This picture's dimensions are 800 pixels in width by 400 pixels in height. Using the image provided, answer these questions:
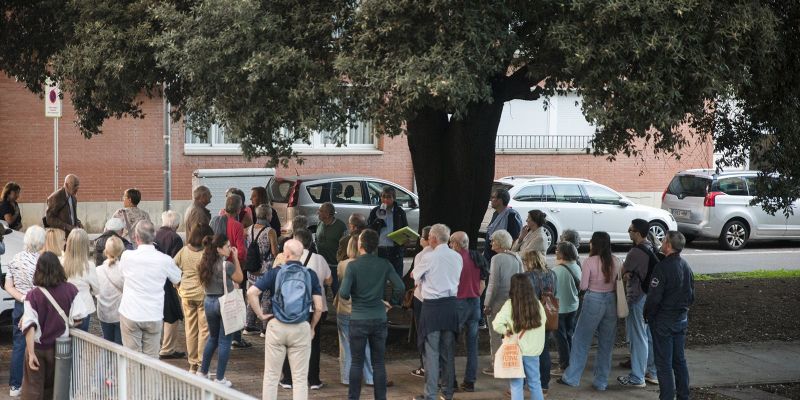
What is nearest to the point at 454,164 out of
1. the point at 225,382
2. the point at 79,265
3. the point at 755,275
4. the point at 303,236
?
the point at 303,236

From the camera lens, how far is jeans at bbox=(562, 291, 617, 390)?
11.0 metres

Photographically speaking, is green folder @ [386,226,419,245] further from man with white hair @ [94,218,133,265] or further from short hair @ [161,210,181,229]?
man with white hair @ [94,218,133,265]

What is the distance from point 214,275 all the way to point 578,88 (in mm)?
4090

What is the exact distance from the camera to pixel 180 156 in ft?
86.1

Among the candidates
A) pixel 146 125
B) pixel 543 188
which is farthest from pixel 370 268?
pixel 146 125

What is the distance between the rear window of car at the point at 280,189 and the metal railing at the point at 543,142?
32.6 feet

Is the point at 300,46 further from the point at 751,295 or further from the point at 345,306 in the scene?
the point at 751,295

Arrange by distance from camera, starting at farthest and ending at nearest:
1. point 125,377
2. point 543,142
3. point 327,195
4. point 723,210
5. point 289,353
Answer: point 543,142
point 723,210
point 327,195
point 289,353
point 125,377

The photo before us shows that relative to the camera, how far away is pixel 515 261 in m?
10.7

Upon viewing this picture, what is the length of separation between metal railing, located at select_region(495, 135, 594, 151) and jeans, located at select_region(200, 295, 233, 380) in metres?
20.9

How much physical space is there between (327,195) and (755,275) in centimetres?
838

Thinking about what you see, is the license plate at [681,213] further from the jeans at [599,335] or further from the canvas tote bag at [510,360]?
the canvas tote bag at [510,360]

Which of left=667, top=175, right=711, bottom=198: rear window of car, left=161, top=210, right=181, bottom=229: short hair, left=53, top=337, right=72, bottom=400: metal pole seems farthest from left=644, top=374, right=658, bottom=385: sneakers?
left=667, top=175, right=711, bottom=198: rear window of car

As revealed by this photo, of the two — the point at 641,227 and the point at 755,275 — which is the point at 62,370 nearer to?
the point at 641,227
